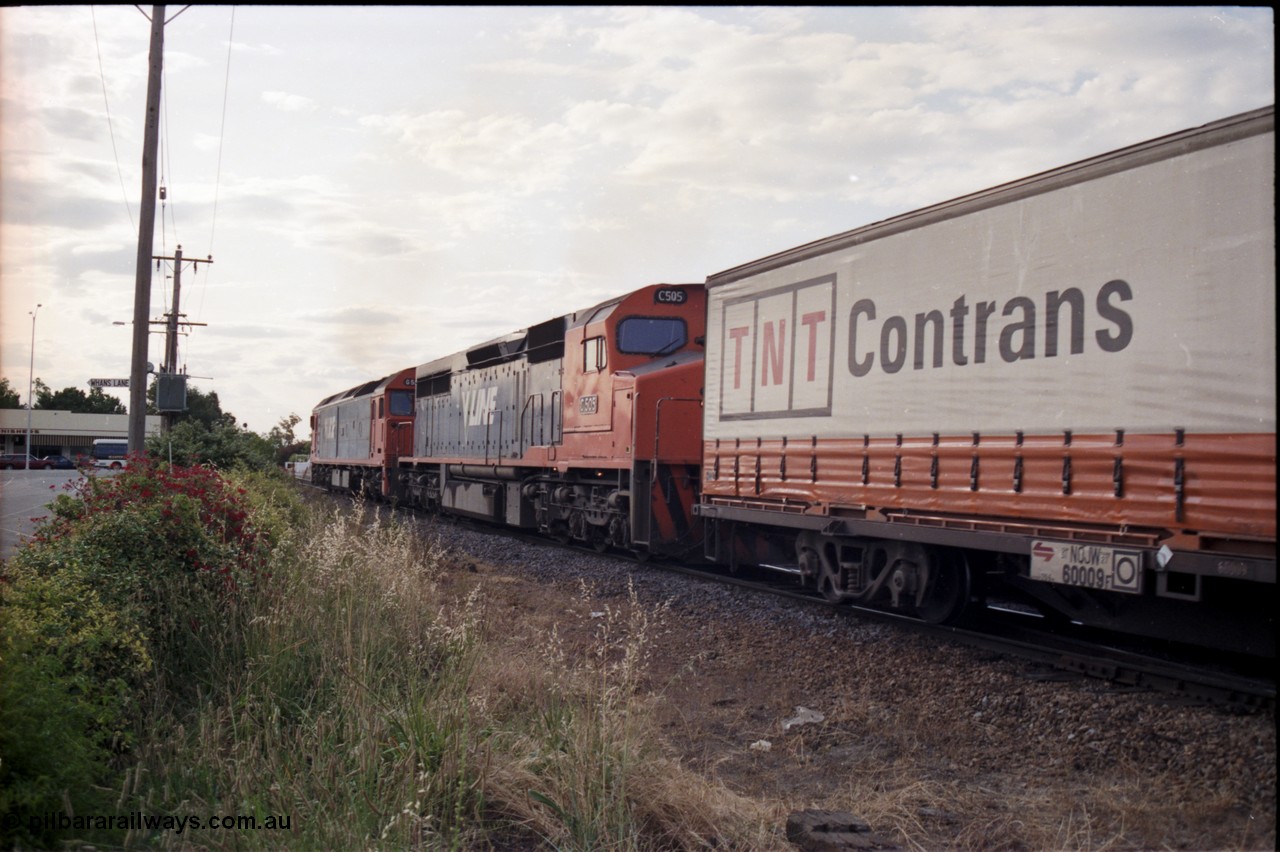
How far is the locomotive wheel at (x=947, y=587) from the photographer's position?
9008mm

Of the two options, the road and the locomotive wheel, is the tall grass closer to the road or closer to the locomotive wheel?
the locomotive wheel

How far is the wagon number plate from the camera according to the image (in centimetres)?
655

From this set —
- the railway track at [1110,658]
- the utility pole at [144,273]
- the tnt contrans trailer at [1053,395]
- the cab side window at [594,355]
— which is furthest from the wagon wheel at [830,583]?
the utility pole at [144,273]

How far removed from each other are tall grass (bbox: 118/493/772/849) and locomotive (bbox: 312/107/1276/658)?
336 cm

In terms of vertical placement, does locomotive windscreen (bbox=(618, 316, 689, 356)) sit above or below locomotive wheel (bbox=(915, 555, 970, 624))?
above

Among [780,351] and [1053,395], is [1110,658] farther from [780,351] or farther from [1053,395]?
[780,351]

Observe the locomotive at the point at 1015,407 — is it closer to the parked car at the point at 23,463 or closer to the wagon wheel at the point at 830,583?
the wagon wheel at the point at 830,583

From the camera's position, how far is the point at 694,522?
1409 centimetres

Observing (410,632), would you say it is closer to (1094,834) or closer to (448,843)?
(448,843)

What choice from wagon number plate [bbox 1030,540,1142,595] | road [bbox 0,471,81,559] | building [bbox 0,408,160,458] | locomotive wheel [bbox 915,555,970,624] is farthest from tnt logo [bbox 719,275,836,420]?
building [bbox 0,408,160,458]

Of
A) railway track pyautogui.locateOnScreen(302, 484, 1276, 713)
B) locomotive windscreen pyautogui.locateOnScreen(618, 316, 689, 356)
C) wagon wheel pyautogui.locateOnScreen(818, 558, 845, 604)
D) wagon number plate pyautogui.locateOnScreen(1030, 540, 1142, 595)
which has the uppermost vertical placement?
locomotive windscreen pyautogui.locateOnScreen(618, 316, 689, 356)

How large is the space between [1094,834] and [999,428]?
3.69 metres

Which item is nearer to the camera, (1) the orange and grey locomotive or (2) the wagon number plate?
(2) the wagon number plate

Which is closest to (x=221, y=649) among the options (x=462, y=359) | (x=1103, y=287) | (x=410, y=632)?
(x=410, y=632)
